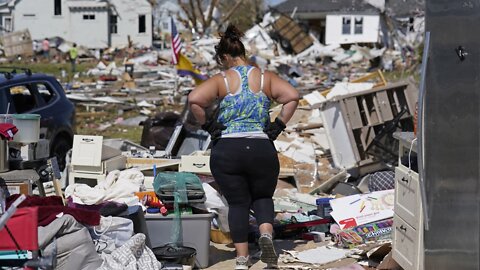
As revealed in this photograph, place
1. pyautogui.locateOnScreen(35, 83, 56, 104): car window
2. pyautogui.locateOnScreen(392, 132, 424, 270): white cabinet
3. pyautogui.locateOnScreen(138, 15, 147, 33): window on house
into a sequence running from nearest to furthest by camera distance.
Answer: pyautogui.locateOnScreen(392, 132, 424, 270): white cabinet < pyautogui.locateOnScreen(35, 83, 56, 104): car window < pyautogui.locateOnScreen(138, 15, 147, 33): window on house

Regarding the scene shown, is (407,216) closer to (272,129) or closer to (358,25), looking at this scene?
(272,129)

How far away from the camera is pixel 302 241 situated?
8094 mm

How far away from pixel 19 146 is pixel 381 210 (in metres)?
3.43

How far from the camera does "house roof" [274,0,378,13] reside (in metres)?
55.5

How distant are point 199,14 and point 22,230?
→ 5710 centimetres

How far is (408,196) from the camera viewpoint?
20.2ft

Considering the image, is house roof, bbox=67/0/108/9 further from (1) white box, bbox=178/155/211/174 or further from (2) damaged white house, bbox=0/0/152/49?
(1) white box, bbox=178/155/211/174

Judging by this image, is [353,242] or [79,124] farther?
[79,124]

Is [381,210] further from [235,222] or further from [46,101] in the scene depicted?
[46,101]

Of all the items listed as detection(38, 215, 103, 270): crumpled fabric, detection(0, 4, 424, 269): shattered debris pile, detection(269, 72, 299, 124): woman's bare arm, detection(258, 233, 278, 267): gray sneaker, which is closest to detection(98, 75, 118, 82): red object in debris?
detection(0, 4, 424, 269): shattered debris pile

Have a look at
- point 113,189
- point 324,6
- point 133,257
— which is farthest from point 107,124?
point 324,6

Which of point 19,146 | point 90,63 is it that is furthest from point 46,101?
point 90,63

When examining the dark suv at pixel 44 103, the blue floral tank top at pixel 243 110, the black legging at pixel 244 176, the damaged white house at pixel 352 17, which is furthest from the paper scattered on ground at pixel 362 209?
the damaged white house at pixel 352 17

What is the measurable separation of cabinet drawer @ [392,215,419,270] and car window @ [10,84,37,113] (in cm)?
685
